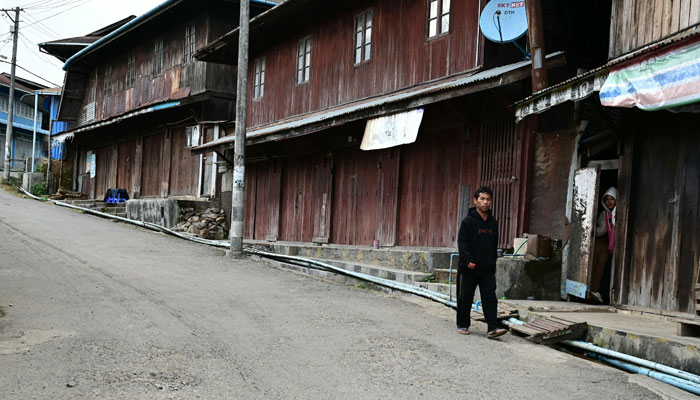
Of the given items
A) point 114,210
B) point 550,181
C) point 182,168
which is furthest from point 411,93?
point 114,210

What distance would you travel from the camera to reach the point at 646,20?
8320mm

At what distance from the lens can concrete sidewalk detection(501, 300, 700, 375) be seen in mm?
5738

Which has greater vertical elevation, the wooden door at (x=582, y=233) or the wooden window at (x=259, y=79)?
the wooden window at (x=259, y=79)

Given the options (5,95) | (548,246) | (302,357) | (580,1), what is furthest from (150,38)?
(5,95)

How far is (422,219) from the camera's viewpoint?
12.6 metres

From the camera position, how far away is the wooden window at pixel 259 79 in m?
19.5

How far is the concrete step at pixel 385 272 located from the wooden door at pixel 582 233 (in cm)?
232

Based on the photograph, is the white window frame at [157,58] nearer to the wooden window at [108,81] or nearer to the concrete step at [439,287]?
the wooden window at [108,81]

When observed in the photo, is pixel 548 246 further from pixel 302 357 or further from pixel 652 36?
pixel 302 357

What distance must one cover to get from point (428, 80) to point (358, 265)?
3.89m

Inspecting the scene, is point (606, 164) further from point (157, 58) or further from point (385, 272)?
point (157, 58)

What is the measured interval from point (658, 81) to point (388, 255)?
6286 millimetres

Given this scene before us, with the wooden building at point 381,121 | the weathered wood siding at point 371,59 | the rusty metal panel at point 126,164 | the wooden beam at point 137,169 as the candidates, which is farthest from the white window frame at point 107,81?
the weathered wood siding at point 371,59

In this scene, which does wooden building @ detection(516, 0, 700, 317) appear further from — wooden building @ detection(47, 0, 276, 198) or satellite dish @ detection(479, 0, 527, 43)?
wooden building @ detection(47, 0, 276, 198)
